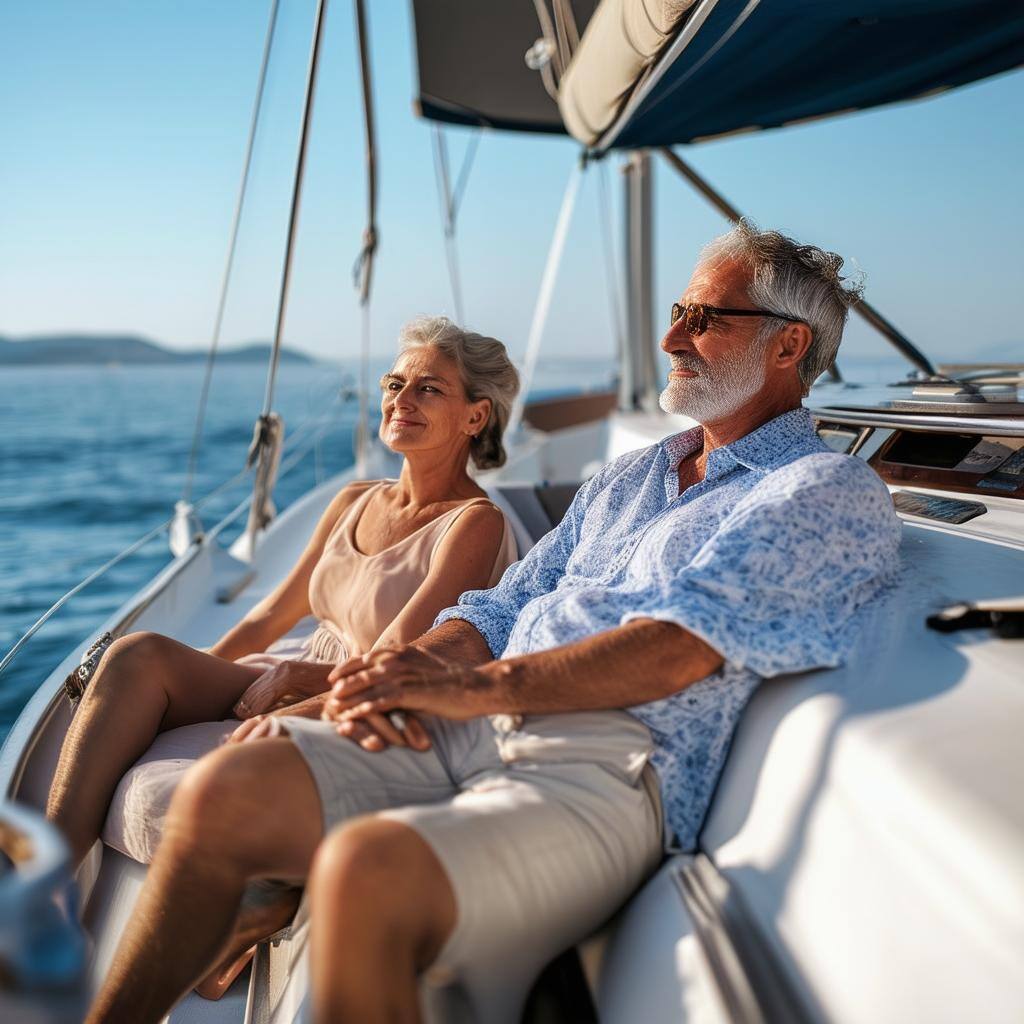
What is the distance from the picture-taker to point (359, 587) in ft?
6.89

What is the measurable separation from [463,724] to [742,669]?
411 mm

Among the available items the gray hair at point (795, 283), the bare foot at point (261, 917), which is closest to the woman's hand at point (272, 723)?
the bare foot at point (261, 917)

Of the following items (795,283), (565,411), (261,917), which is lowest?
(565,411)

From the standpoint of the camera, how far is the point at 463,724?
4.72 feet

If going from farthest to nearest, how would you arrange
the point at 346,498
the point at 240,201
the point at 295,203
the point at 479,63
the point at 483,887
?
the point at 479,63 < the point at 240,201 < the point at 295,203 < the point at 346,498 < the point at 483,887

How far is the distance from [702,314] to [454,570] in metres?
0.70

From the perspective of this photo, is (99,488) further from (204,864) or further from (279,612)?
(204,864)

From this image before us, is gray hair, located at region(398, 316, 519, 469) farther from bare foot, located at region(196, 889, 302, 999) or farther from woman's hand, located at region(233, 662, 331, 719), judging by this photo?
bare foot, located at region(196, 889, 302, 999)

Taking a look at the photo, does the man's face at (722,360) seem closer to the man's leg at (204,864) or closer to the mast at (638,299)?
the man's leg at (204,864)

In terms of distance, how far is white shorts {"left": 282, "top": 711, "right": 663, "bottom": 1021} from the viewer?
44.8 inches

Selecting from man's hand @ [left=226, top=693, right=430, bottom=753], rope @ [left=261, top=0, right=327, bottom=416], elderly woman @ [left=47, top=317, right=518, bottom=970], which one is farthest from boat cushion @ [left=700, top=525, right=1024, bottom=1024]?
rope @ [left=261, top=0, right=327, bottom=416]

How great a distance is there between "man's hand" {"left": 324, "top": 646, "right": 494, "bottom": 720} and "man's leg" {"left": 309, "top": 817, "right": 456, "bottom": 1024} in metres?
0.29

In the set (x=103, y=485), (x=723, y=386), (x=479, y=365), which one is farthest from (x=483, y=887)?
(x=103, y=485)

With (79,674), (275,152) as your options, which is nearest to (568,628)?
(79,674)
